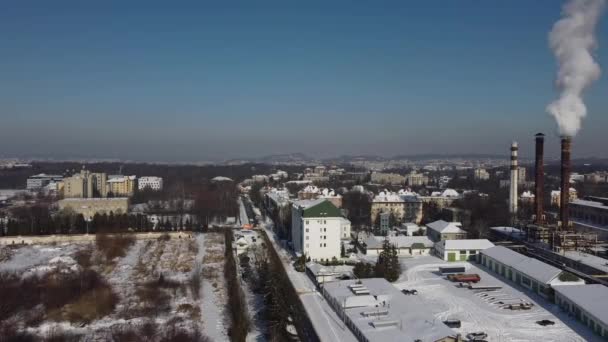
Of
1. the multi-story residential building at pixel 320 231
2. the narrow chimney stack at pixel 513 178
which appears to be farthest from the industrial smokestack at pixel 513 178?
the multi-story residential building at pixel 320 231

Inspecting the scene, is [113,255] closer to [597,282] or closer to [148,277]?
[148,277]

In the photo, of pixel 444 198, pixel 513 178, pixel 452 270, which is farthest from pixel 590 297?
pixel 444 198

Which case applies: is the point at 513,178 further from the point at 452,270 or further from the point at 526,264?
the point at 526,264

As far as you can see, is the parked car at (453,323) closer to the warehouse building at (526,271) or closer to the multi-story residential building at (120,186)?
the warehouse building at (526,271)

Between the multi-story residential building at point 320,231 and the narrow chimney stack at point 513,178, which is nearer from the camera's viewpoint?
the multi-story residential building at point 320,231

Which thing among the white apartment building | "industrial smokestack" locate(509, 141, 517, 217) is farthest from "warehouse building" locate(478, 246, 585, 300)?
the white apartment building

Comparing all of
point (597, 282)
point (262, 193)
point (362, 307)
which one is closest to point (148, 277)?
point (362, 307)
